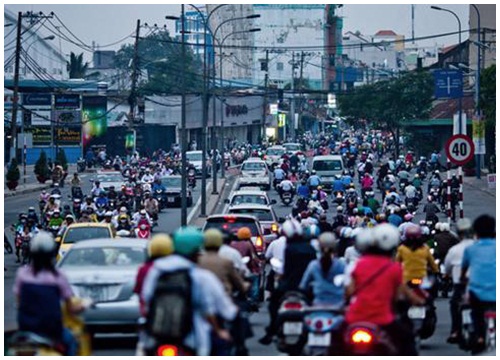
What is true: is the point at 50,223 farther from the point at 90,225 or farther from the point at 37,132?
the point at 37,132

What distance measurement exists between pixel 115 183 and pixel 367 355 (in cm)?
4952

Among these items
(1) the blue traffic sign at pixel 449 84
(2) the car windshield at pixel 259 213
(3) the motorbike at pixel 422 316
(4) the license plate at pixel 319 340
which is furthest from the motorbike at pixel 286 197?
(4) the license plate at pixel 319 340

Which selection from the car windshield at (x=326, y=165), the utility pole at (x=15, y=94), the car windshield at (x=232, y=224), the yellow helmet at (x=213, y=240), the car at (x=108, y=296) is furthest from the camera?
the car windshield at (x=326, y=165)

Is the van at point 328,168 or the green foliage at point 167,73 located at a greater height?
the green foliage at point 167,73

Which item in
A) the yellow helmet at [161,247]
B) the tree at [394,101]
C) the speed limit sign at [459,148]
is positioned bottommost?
the yellow helmet at [161,247]

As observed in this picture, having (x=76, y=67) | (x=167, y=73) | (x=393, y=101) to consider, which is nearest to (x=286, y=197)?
(x=393, y=101)

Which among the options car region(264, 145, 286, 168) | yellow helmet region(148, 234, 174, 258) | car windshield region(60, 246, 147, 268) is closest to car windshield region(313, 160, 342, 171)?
car region(264, 145, 286, 168)

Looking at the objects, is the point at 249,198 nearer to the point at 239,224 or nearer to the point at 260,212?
the point at 260,212

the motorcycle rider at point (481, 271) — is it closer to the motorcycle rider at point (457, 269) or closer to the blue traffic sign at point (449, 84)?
the motorcycle rider at point (457, 269)

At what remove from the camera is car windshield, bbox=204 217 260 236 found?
1135 inches

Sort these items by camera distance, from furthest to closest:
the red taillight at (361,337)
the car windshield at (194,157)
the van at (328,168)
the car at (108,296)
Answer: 1. the car windshield at (194,157)
2. the van at (328,168)
3. the car at (108,296)
4. the red taillight at (361,337)

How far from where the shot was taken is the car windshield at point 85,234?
97.5ft

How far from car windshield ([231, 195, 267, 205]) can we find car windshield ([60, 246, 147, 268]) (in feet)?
90.1

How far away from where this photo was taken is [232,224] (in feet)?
95.3
